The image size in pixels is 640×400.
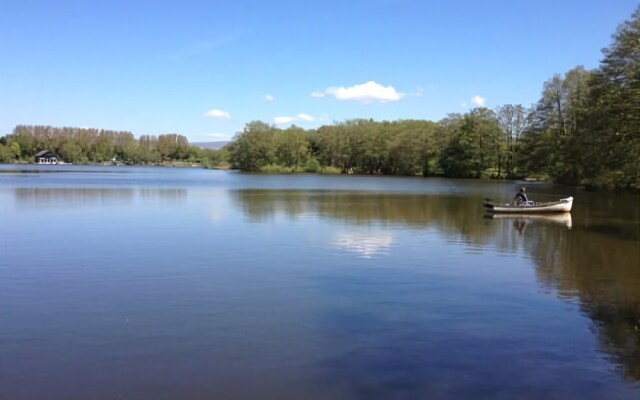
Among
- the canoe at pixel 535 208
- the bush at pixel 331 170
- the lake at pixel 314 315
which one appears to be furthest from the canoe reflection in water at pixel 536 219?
the bush at pixel 331 170

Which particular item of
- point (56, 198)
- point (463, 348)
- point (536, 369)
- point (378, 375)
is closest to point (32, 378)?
point (378, 375)

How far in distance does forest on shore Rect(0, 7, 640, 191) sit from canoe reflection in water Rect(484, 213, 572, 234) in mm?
5936

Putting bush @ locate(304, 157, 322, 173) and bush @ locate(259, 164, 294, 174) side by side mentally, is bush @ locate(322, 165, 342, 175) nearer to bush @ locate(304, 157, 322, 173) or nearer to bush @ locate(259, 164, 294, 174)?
bush @ locate(304, 157, 322, 173)

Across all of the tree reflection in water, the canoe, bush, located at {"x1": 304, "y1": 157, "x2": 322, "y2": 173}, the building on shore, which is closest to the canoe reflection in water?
the tree reflection in water

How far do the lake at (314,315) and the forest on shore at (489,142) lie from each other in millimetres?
18267

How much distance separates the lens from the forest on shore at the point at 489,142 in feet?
143

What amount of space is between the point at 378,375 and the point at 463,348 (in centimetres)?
201

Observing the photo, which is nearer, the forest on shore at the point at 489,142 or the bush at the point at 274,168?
the forest on shore at the point at 489,142

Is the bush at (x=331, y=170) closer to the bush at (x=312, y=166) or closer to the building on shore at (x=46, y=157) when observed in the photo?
the bush at (x=312, y=166)

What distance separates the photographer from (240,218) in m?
29.9

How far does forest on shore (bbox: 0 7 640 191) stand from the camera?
43562 mm

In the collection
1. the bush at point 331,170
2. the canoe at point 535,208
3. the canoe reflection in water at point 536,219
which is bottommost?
the canoe reflection in water at point 536,219

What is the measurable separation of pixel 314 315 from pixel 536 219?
24.8 m

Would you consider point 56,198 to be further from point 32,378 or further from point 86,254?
point 32,378
